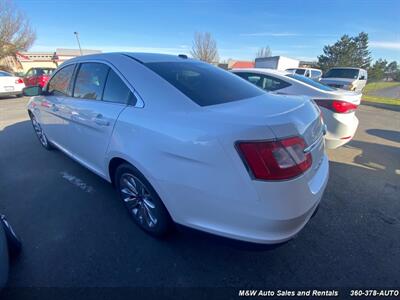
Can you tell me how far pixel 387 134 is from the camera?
572cm

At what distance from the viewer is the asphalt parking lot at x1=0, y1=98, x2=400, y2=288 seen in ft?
5.89

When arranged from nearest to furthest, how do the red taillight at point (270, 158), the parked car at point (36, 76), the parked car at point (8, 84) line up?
1. the red taillight at point (270, 158)
2. the parked car at point (8, 84)
3. the parked car at point (36, 76)

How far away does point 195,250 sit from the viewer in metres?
2.06

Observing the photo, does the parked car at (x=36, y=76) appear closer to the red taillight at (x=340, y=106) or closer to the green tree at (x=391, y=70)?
the red taillight at (x=340, y=106)

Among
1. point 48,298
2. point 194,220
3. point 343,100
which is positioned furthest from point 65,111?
point 343,100

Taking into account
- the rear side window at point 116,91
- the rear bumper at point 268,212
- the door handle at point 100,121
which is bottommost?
the rear bumper at point 268,212

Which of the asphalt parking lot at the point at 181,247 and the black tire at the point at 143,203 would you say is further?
the black tire at the point at 143,203

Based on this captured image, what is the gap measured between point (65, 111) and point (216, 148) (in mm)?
2448

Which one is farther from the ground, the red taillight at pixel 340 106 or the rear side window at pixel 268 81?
the rear side window at pixel 268 81

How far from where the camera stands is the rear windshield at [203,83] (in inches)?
72.7

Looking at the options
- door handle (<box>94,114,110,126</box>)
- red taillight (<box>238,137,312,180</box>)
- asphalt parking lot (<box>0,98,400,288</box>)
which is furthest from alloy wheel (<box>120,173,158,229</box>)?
red taillight (<box>238,137,312,180</box>)

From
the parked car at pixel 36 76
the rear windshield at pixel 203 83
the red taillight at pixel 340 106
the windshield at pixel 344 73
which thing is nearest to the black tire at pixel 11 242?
the rear windshield at pixel 203 83

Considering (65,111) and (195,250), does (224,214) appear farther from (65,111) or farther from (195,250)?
(65,111)

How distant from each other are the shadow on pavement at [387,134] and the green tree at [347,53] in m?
43.4
